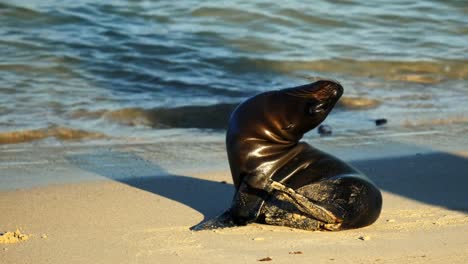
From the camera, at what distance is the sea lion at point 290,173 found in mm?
5715

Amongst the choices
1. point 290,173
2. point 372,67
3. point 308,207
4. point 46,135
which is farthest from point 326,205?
point 372,67

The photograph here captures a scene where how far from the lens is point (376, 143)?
8.44 m

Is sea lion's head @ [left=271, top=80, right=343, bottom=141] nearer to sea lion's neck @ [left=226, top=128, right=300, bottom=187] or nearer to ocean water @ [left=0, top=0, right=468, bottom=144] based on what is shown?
sea lion's neck @ [left=226, top=128, right=300, bottom=187]

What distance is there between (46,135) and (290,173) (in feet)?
11.2

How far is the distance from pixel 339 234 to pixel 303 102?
2.62 feet

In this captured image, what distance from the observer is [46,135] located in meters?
8.78

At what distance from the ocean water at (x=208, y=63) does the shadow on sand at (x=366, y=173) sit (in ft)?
3.71

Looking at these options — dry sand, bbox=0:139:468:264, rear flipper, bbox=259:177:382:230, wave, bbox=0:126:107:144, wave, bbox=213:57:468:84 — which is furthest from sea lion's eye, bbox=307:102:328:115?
wave, bbox=213:57:468:84

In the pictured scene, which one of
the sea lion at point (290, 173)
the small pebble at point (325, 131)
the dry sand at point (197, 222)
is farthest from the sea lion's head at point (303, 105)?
the small pebble at point (325, 131)

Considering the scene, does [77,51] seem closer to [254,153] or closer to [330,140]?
[330,140]

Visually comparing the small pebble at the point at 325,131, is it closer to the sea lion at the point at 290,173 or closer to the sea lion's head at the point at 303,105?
the sea lion at the point at 290,173

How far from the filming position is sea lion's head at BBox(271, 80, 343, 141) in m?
5.86

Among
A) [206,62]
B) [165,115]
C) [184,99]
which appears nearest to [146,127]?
[165,115]

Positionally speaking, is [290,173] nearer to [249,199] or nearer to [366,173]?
[249,199]
